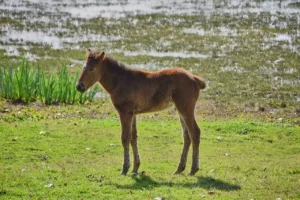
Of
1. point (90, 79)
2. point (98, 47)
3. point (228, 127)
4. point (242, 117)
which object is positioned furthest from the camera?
point (98, 47)

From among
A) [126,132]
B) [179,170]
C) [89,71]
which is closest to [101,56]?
[89,71]

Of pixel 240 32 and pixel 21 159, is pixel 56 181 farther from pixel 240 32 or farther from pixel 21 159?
pixel 240 32

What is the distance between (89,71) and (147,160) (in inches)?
114

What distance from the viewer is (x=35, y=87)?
68.3ft

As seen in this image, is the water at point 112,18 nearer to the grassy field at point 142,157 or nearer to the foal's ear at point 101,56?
the grassy field at point 142,157

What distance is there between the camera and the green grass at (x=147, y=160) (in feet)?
37.0

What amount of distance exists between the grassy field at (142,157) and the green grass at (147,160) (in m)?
0.02

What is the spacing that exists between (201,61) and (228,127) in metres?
9.61

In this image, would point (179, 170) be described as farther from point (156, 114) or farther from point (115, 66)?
point (156, 114)

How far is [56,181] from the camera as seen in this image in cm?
1174

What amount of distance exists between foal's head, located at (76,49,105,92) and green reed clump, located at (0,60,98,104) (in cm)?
806

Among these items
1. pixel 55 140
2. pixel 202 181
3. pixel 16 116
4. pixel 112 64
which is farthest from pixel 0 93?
pixel 202 181

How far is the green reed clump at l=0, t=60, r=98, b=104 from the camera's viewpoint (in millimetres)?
20297

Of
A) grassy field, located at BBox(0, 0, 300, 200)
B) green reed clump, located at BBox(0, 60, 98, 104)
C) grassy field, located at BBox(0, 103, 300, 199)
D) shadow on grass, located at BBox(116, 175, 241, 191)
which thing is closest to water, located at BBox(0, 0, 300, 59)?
grassy field, located at BBox(0, 0, 300, 200)
